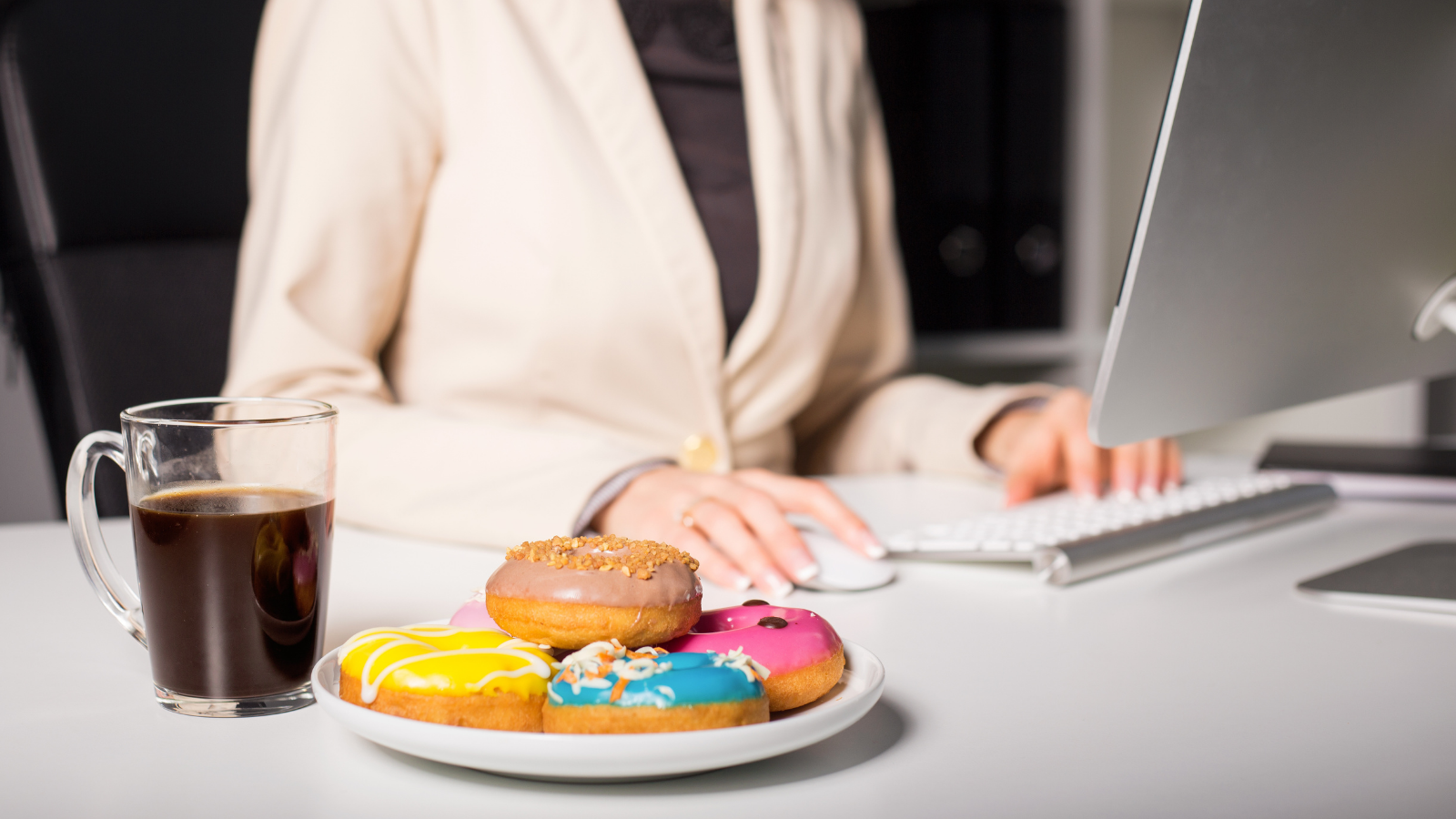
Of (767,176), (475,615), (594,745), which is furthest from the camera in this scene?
(767,176)

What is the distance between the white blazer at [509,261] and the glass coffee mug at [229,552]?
318mm

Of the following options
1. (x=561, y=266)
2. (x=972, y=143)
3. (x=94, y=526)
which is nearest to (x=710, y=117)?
(x=561, y=266)

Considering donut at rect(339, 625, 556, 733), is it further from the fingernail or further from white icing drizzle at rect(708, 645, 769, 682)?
the fingernail

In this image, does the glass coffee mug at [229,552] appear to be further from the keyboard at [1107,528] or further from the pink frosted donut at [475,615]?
the keyboard at [1107,528]

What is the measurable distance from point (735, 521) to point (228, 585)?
0.29 meters

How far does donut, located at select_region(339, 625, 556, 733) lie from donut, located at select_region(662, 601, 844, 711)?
0.06 metres

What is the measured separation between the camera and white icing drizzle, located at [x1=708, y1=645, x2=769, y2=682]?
1.15ft

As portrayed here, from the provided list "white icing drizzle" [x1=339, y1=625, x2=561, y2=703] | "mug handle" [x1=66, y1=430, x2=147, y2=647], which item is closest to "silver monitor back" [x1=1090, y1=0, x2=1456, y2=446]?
"white icing drizzle" [x1=339, y1=625, x2=561, y2=703]

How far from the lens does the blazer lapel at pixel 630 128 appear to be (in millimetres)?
965

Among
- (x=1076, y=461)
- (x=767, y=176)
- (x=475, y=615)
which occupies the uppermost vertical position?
Answer: (x=767, y=176)

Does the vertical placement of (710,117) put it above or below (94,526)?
above

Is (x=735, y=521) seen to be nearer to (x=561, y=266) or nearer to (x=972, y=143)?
(x=561, y=266)

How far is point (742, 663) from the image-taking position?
1.16ft

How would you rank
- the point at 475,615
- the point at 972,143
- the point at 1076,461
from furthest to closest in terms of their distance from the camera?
the point at 972,143
the point at 1076,461
the point at 475,615
